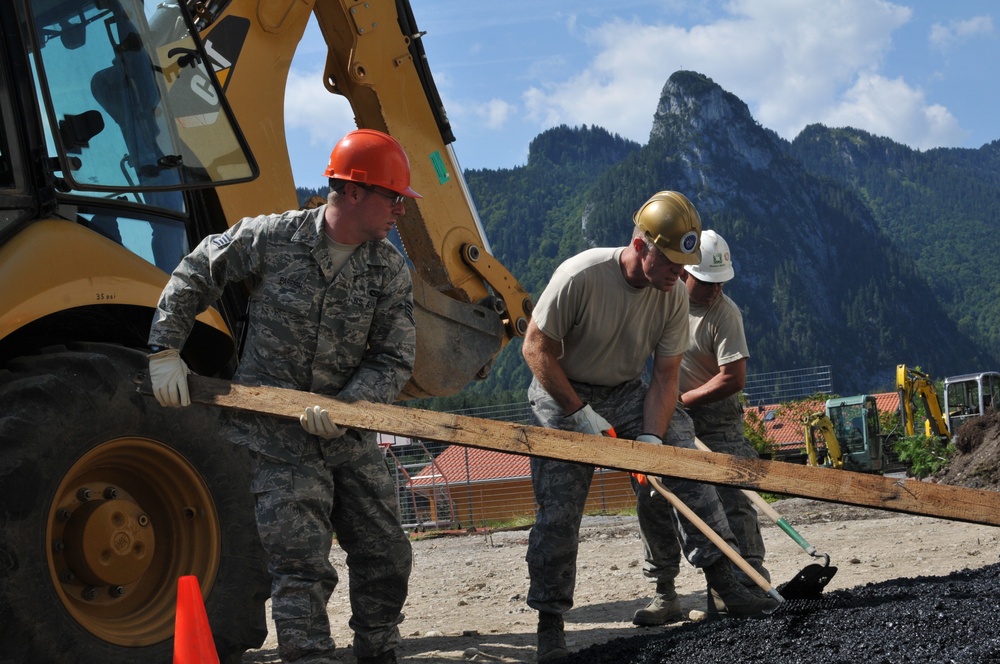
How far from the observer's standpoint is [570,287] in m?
5.14

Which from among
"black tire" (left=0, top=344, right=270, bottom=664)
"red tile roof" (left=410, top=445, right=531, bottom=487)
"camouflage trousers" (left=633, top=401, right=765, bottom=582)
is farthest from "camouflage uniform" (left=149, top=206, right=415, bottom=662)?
"red tile roof" (left=410, top=445, right=531, bottom=487)

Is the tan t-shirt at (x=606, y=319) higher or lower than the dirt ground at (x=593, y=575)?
higher

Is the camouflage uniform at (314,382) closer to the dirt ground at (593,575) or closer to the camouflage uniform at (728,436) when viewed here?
the dirt ground at (593,575)

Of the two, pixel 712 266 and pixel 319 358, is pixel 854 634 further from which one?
pixel 712 266

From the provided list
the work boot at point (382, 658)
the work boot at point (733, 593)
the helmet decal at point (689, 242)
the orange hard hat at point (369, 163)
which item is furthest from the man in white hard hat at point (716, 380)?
the orange hard hat at point (369, 163)

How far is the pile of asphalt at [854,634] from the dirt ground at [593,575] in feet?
2.49

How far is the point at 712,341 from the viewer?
6.45 metres

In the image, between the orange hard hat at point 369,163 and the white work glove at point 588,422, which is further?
the white work glove at point 588,422

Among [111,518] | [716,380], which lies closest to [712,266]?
[716,380]

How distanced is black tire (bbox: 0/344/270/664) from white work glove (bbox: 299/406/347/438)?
77 centimetres

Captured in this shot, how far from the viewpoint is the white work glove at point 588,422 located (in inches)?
195

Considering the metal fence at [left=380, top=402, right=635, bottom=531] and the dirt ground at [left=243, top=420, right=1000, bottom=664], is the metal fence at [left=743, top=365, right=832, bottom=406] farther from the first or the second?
the dirt ground at [left=243, top=420, right=1000, bottom=664]

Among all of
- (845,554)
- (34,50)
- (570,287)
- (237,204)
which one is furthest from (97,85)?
(845,554)

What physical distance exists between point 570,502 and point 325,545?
1.38 meters
